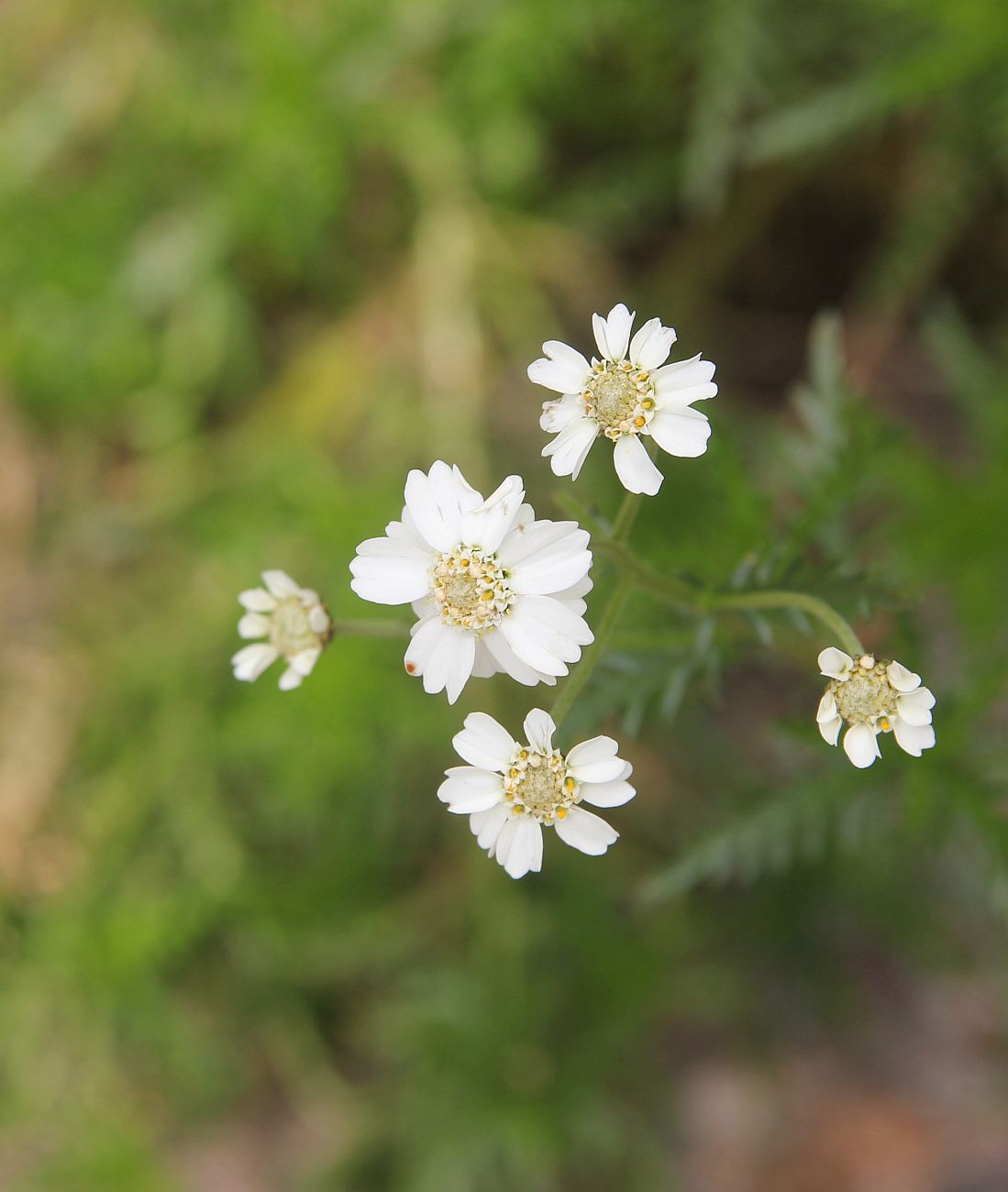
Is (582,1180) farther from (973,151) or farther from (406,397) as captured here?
(973,151)

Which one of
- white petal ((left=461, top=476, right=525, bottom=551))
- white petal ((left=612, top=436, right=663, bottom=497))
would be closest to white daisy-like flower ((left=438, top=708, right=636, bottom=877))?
white petal ((left=461, top=476, right=525, bottom=551))

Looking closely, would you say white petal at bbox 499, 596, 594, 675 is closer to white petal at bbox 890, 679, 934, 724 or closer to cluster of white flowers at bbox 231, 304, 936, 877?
cluster of white flowers at bbox 231, 304, 936, 877

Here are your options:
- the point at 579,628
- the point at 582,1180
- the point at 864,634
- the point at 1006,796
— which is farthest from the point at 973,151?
the point at 582,1180

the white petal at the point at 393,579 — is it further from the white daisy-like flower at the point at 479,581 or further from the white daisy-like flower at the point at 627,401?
the white daisy-like flower at the point at 627,401

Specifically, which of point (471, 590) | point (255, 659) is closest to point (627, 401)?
point (471, 590)

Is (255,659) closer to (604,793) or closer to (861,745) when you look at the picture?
(604,793)

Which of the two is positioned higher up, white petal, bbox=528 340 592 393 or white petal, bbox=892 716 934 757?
white petal, bbox=528 340 592 393

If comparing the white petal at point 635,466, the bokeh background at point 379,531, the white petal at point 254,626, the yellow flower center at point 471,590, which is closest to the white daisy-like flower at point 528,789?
the yellow flower center at point 471,590
